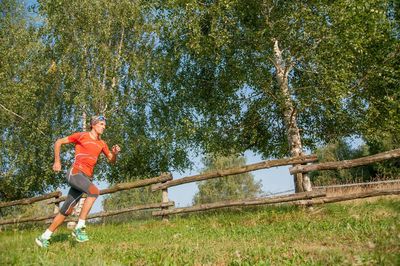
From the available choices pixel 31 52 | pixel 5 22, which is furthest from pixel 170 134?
pixel 5 22

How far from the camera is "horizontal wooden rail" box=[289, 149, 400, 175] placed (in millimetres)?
10235

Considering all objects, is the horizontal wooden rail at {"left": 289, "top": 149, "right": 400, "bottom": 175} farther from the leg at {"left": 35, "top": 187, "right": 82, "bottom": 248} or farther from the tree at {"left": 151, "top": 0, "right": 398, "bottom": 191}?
the leg at {"left": 35, "top": 187, "right": 82, "bottom": 248}

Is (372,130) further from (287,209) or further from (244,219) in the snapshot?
(244,219)

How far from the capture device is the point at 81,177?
24.1ft

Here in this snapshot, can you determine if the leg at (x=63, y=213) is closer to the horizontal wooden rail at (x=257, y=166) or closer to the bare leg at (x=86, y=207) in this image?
the bare leg at (x=86, y=207)

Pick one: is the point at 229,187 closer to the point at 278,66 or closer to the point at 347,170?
the point at 347,170

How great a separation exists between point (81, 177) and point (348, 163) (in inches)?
272

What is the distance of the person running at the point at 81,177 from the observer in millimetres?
7285

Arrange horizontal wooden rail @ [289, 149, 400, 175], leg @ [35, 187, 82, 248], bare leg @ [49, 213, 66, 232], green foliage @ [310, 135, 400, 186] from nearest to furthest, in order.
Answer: leg @ [35, 187, 82, 248]
bare leg @ [49, 213, 66, 232]
horizontal wooden rail @ [289, 149, 400, 175]
green foliage @ [310, 135, 400, 186]

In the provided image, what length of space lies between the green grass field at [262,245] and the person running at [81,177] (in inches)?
10.2

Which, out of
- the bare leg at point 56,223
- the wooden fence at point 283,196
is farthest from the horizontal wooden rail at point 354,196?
the bare leg at point 56,223

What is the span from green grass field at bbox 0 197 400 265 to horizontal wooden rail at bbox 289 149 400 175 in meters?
1.10

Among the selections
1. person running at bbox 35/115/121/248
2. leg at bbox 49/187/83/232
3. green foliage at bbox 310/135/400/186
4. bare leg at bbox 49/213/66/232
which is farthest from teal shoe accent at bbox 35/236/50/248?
green foliage at bbox 310/135/400/186

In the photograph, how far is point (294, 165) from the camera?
38.8ft
